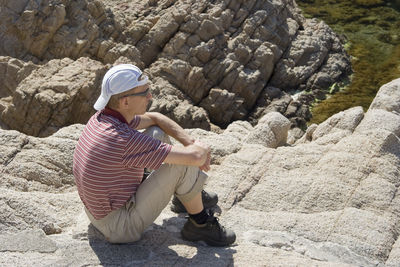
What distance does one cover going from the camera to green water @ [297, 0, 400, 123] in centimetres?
2114

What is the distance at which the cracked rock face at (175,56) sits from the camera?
17.2 meters

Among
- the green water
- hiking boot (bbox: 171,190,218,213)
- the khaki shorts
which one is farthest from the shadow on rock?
the green water

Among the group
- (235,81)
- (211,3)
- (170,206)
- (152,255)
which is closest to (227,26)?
(211,3)

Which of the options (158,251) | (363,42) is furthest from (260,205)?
(363,42)

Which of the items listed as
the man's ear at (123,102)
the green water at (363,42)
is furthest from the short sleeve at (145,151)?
the green water at (363,42)

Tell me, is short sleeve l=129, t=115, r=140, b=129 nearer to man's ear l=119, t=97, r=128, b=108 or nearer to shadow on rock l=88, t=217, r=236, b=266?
man's ear l=119, t=97, r=128, b=108

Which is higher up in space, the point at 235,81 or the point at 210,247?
the point at 210,247

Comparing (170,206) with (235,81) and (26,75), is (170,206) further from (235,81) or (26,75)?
(235,81)

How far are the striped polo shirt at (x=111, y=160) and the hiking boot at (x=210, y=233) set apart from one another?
0.78 m

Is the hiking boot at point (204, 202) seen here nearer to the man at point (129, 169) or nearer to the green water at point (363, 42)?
the man at point (129, 169)

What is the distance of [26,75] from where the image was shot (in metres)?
17.9

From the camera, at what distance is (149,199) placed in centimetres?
584

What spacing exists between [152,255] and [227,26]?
16866 mm

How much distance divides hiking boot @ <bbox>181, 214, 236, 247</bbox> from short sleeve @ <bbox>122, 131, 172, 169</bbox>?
40.3 inches
